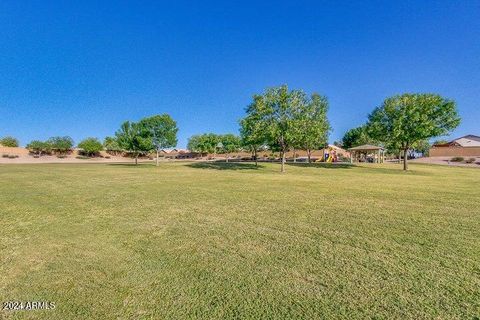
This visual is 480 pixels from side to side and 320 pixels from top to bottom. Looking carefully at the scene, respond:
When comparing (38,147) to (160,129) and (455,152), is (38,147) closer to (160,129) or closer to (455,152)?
(160,129)

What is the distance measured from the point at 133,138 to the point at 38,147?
5635 cm

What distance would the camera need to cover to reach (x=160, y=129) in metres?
40.8

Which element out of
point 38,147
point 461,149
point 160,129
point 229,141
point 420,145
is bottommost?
point 461,149

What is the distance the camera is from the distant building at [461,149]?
5919 cm

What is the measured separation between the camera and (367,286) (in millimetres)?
3242

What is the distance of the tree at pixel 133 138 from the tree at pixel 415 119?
3258 cm

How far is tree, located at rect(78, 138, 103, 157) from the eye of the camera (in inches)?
3179

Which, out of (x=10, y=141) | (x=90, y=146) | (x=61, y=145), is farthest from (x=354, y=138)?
(x=10, y=141)

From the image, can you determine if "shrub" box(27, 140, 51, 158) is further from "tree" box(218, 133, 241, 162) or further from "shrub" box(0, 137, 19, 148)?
"tree" box(218, 133, 241, 162)

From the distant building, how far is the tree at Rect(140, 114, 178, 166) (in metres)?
63.9

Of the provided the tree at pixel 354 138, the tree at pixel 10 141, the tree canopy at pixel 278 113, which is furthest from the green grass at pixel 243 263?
the tree at pixel 10 141

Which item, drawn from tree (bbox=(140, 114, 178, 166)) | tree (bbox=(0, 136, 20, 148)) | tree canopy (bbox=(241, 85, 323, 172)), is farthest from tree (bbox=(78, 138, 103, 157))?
tree canopy (bbox=(241, 85, 323, 172))

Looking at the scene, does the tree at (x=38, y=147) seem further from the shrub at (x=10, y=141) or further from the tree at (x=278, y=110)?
the tree at (x=278, y=110)

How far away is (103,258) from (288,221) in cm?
406
